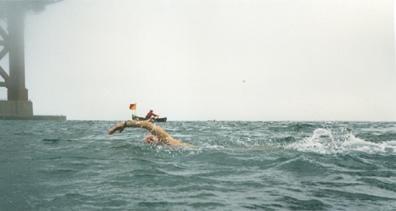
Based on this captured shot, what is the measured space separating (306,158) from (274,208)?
556 centimetres

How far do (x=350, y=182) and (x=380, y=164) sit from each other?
10.1 feet

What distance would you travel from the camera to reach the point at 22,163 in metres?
10.8

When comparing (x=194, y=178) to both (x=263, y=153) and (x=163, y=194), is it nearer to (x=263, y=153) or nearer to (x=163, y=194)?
(x=163, y=194)

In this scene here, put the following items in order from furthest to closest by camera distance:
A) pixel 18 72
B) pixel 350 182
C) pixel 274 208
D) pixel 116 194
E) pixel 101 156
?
1. pixel 18 72
2. pixel 101 156
3. pixel 350 182
4. pixel 116 194
5. pixel 274 208

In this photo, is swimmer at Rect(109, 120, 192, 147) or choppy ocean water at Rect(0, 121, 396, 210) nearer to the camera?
choppy ocean water at Rect(0, 121, 396, 210)

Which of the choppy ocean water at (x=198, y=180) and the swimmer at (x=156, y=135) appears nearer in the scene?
the choppy ocean water at (x=198, y=180)

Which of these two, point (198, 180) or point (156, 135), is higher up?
point (156, 135)

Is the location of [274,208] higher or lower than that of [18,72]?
lower

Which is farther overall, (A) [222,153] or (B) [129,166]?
(A) [222,153]

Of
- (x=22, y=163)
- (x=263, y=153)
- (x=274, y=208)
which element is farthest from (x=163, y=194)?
(x=263, y=153)

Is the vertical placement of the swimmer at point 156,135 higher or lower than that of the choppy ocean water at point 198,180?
higher

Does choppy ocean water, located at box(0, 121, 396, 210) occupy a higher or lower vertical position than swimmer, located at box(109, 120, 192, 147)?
lower

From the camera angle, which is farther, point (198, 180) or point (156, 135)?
point (156, 135)

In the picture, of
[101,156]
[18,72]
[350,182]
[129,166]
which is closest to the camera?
[350,182]
